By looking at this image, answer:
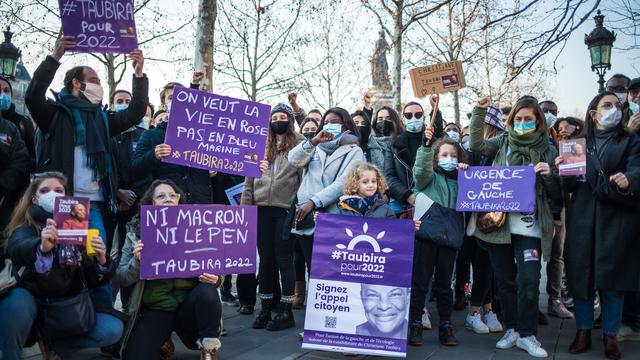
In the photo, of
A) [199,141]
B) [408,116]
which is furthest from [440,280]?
[199,141]

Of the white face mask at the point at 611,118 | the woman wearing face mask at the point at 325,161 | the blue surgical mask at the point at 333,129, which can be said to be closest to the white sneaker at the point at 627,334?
the white face mask at the point at 611,118

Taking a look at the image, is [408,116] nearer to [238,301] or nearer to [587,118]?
[587,118]

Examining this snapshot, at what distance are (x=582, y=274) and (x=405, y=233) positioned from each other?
1.60 metres

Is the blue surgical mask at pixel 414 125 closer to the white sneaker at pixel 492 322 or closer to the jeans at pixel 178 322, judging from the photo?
the white sneaker at pixel 492 322

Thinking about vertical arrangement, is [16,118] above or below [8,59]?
below

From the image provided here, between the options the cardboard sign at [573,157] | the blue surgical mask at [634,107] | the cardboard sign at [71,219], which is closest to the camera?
the cardboard sign at [71,219]

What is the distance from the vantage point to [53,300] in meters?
4.40

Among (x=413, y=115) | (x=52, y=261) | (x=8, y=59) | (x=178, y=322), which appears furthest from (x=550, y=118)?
(x=8, y=59)

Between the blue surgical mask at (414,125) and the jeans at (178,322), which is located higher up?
the blue surgical mask at (414,125)

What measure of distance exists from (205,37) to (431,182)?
487cm

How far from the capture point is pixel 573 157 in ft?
16.5

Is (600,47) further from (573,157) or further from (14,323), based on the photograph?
(14,323)

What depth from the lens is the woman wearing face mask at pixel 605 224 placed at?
503 cm

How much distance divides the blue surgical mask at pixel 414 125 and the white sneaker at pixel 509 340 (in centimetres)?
225
